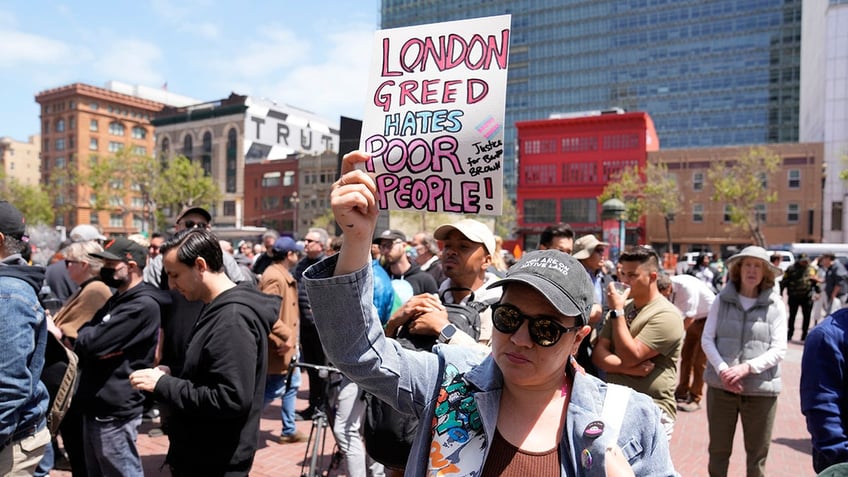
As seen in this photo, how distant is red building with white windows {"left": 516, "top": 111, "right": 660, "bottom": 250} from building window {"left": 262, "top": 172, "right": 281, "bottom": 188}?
31636mm

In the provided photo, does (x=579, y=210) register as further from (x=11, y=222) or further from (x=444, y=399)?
(x=444, y=399)

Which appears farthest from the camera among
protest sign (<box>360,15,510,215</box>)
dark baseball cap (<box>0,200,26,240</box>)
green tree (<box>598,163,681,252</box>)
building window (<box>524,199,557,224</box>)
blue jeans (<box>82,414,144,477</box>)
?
building window (<box>524,199,557,224</box>)

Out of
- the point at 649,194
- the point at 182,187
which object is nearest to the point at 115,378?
the point at 649,194

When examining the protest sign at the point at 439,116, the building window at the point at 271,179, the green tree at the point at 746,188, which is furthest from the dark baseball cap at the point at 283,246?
the building window at the point at 271,179

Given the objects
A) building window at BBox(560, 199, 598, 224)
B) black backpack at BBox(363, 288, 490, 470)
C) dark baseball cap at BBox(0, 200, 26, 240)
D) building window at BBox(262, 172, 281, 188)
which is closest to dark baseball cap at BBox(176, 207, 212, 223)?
dark baseball cap at BBox(0, 200, 26, 240)

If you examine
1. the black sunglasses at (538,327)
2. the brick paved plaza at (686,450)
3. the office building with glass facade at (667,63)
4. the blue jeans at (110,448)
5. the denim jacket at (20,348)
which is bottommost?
the brick paved plaza at (686,450)

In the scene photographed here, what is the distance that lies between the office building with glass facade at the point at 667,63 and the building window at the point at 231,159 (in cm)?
3987

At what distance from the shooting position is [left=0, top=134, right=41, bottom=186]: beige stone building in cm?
10906

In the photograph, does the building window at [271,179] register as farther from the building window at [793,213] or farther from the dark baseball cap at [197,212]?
the dark baseball cap at [197,212]

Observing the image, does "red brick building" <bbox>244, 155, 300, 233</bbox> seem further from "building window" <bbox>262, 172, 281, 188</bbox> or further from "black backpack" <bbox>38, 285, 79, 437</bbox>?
"black backpack" <bbox>38, 285, 79, 437</bbox>

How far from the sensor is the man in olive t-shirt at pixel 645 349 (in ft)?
12.6

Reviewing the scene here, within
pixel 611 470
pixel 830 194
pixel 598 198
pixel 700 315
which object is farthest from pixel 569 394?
pixel 830 194

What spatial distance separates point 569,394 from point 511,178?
301ft

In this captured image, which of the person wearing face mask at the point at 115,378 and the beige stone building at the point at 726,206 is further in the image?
the beige stone building at the point at 726,206
